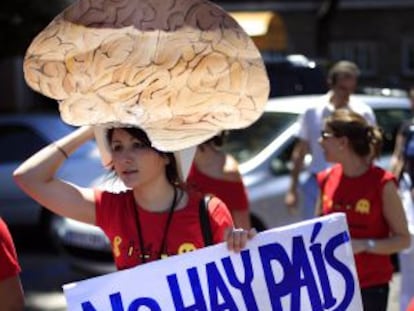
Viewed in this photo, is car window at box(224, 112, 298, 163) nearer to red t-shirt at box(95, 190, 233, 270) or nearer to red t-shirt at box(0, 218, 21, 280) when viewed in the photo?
red t-shirt at box(95, 190, 233, 270)

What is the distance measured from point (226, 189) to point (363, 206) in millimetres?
738

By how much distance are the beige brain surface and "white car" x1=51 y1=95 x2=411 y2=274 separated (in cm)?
486

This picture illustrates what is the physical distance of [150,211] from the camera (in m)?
2.97

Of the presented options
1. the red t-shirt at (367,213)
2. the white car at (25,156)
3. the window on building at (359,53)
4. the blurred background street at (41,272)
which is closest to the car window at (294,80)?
the white car at (25,156)

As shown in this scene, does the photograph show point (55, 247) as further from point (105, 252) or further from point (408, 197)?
point (408, 197)

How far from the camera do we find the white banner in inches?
107

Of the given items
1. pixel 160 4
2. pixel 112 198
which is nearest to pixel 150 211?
pixel 112 198

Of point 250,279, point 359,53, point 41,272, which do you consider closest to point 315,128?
point 41,272

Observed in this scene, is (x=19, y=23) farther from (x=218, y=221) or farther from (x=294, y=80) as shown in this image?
(x=218, y=221)

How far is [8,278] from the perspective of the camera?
277 cm

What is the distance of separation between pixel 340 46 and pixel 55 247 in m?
22.1

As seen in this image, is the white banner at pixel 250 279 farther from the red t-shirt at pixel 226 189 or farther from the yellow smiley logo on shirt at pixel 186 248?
the red t-shirt at pixel 226 189

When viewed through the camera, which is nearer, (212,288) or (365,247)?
(212,288)

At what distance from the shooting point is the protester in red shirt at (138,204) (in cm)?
292
